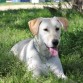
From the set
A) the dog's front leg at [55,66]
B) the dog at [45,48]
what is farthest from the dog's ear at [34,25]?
the dog's front leg at [55,66]

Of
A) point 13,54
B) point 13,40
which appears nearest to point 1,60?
point 13,54

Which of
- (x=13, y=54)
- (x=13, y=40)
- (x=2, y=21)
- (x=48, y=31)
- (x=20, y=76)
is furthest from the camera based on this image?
(x=2, y=21)

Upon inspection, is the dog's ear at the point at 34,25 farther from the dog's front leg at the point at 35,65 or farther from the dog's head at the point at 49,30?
the dog's front leg at the point at 35,65

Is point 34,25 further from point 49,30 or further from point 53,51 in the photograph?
point 53,51

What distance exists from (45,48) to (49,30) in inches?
12.1

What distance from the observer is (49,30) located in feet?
20.6

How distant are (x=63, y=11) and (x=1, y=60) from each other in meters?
6.92

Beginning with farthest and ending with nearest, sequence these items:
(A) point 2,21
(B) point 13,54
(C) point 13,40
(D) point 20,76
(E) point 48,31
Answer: (A) point 2,21 < (C) point 13,40 < (B) point 13,54 < (E) point 48,31 < (D) point 20,76

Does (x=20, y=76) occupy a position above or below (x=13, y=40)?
above

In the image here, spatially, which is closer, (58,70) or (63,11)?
(58,70)

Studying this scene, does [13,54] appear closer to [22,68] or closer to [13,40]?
[22,68]

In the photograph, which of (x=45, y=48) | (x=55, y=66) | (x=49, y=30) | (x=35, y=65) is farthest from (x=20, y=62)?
(x=49, y=30)

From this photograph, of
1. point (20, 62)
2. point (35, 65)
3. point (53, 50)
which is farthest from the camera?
point (20, 62)

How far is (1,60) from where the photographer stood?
6504 millimetres
